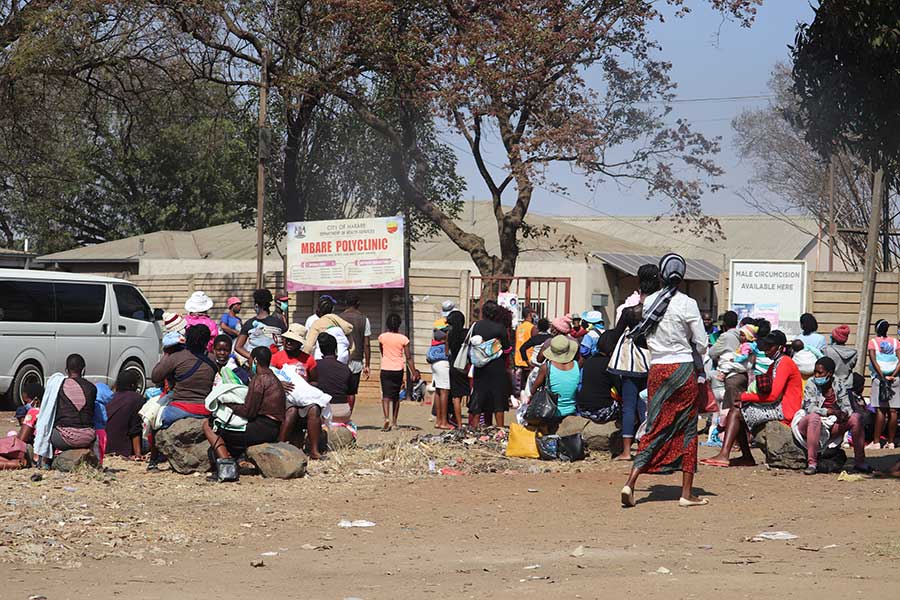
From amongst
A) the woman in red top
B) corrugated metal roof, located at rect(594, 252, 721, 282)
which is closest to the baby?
the woman in red top

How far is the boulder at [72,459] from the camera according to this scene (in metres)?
11.0

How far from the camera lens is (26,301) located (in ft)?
56.7

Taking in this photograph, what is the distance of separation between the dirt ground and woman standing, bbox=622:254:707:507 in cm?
50

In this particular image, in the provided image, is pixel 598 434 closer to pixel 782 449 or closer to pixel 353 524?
pixel 782 449

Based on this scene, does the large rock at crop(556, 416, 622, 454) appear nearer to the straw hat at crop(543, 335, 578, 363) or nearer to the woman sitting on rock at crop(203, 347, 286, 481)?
the straw hat at crop(543, 335, 578, 363)

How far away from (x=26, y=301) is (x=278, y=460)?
26.1ft

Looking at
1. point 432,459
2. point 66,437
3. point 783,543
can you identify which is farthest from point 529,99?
point 783,543

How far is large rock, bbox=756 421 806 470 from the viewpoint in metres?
11.8

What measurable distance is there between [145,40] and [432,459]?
1425 cm

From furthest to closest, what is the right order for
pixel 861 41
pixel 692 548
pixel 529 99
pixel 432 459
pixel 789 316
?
pixel 529 99, pixel 789 316, pixel 432 459, pixel 861 41, pixel 692 548

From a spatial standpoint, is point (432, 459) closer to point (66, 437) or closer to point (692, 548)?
point (66, 437)

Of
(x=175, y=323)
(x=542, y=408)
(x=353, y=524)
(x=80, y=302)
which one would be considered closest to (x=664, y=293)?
(x=353, y=524)

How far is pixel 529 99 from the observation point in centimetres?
2123

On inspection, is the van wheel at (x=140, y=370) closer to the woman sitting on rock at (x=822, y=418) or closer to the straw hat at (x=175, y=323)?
the straw hat at (x=175, y=323)
